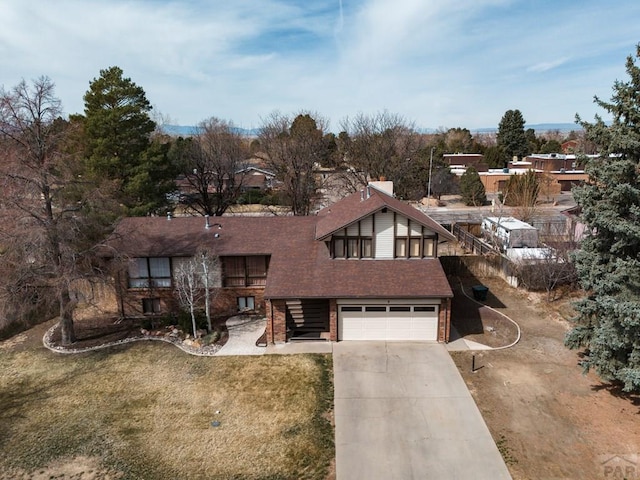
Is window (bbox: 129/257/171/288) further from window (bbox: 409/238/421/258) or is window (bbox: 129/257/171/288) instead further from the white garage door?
window (bbox: 409/238/421/258)

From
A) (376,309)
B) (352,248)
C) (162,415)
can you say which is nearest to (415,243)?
(352,248)

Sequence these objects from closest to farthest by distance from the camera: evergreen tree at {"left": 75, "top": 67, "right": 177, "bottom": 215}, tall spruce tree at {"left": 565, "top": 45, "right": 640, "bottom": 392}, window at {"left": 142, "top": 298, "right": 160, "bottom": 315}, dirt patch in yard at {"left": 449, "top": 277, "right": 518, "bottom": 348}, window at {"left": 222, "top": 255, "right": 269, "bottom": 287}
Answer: tall spruce tree at {"left": 565, "top": 45, "right": 640, "bottom": 392}, dirt patch in yard at {"left": 449, "top": 277, "right": 518, "bottom": 348}, window at {"left": 222, "top": 255, "right": 269, "bottom": 287}, window at {"left": 142, "top": 298, "right": 160, "bottom": 315}, evergreen tree at {"left": 75, "top": 67, "right": 177, "bottom": 215}

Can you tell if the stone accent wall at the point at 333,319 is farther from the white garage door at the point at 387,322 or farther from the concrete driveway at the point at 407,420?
the concrete driveway at the point at 407,420

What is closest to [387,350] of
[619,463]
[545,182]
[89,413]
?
[619,463]

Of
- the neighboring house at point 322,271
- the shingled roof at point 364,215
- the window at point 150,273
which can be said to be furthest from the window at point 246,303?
the shingled roof at point 364,215

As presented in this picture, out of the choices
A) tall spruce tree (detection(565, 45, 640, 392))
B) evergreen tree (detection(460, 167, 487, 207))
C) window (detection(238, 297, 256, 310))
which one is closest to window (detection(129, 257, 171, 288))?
window (detection(238, 297, 256, 310))

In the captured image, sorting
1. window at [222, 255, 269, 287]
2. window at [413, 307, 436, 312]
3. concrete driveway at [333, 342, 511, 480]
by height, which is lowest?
concrete driveway at [333, 342, 511, 480]

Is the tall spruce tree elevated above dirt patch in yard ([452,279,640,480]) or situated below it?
above
